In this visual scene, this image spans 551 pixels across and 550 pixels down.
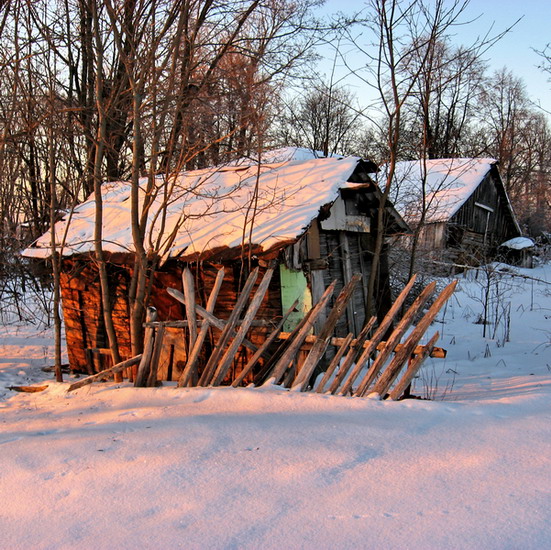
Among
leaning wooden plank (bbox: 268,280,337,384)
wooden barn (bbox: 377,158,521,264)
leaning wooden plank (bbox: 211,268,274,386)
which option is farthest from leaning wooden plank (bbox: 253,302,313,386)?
wooden barn (bbox: 377,158,521,264)

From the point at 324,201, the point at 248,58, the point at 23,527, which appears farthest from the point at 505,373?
the point at 248,58

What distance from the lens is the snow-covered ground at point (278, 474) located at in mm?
2422

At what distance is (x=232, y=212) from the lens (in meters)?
8.03

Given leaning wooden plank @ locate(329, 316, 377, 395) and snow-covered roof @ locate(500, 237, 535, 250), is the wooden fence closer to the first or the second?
leaning wooden plank @ locate(329, 316, 377, 395)

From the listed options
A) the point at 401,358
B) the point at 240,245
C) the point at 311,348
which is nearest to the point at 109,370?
the point at 240,245

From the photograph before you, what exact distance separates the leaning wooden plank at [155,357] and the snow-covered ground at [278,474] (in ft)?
Answer: 3.81

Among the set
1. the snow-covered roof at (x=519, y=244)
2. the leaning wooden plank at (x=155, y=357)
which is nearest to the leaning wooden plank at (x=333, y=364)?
the leaning wooden plank at (x=155, y=357)

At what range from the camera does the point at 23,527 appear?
2.60 metres

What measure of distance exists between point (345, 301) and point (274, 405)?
143 centimetres

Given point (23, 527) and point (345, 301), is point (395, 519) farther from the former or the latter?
point (345, 301)

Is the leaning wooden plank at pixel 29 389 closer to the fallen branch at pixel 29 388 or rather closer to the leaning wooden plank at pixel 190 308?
the fallen branch at pixel 29 388

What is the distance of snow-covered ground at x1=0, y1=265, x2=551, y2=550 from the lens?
242 cm

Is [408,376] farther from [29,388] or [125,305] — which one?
[29,388]

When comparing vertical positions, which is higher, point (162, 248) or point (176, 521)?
point (162, 248)
